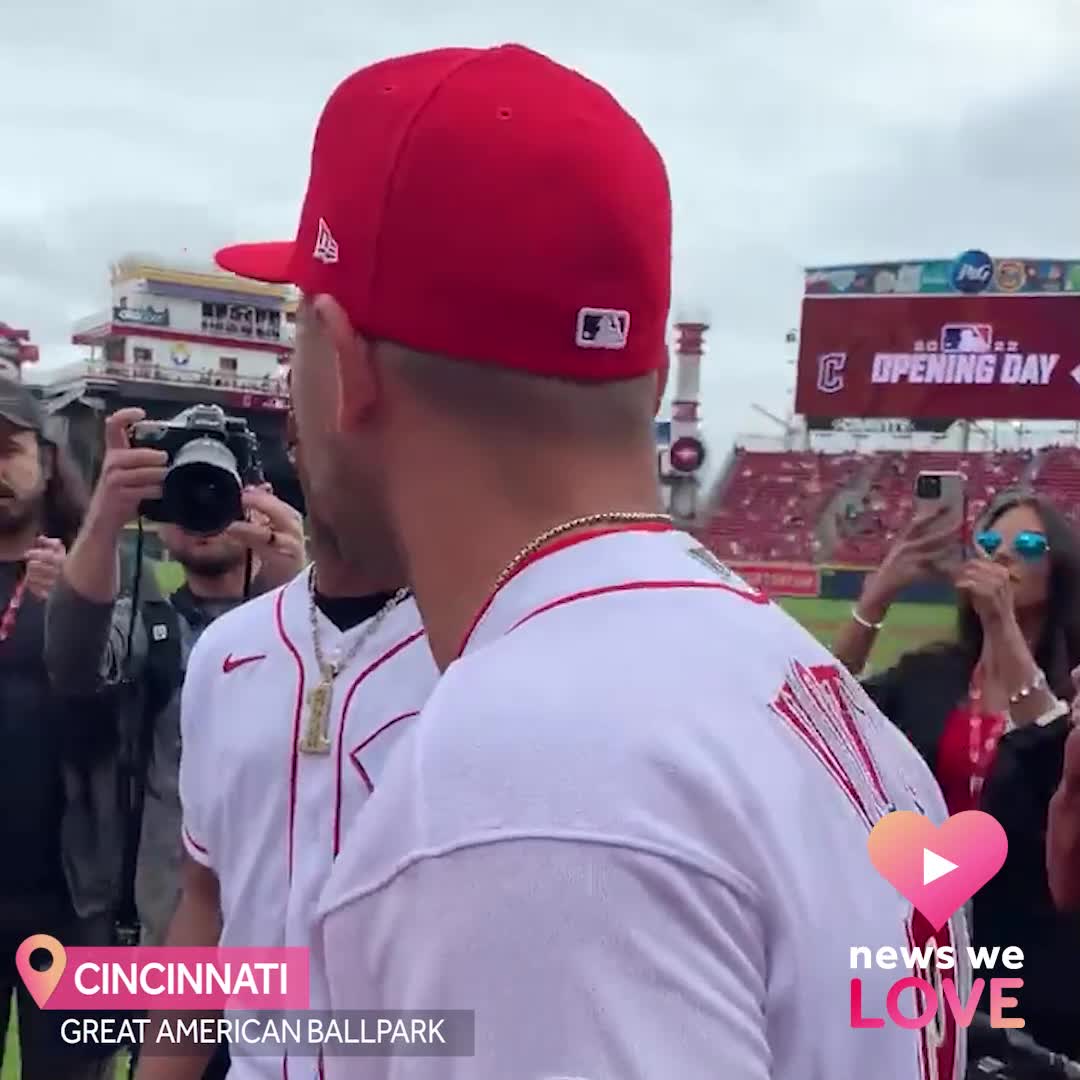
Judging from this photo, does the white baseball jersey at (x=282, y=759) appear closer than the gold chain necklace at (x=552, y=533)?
No

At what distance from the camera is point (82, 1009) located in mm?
2650

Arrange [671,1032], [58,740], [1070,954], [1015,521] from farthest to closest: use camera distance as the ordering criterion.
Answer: [1015,521] < [58,740] < [1070,954] < [671,1032]

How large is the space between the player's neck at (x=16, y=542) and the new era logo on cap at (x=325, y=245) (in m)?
2.28

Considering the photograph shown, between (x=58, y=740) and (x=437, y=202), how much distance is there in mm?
2289

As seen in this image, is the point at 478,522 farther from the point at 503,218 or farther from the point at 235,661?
the point at 235,661

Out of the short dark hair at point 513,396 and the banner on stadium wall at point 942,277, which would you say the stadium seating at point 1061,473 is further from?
the short dark hair at point 513,396

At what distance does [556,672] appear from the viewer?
0.70 metres

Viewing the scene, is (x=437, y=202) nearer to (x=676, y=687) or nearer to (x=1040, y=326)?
(x=676, y=687)

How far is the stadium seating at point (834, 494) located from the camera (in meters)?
31.8

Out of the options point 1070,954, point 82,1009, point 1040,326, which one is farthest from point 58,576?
point 1040,326

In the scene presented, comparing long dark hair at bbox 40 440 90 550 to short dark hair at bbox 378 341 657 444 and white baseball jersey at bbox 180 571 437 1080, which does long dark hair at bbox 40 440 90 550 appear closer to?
white baseball jersey at bbox 180 571 437 1080

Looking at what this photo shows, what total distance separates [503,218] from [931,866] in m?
0.58

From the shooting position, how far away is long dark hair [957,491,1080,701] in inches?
118

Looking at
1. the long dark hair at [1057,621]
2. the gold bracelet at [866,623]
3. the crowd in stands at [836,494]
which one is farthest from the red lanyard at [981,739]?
the crowd in stands at [836,494]
